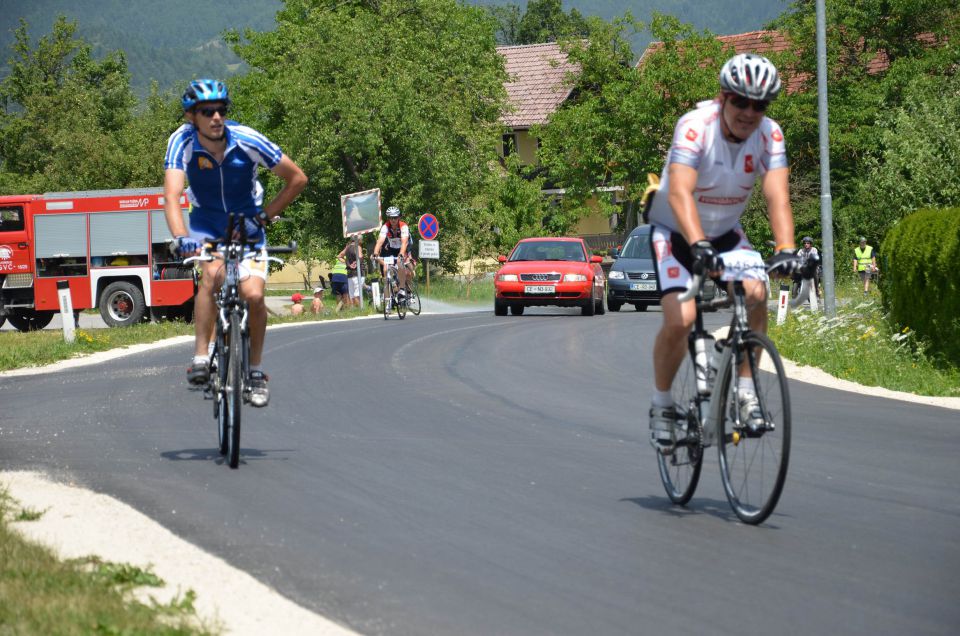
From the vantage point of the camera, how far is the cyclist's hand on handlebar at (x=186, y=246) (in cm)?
824

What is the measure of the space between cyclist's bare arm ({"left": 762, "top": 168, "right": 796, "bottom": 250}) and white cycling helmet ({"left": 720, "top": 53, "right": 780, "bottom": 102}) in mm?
392

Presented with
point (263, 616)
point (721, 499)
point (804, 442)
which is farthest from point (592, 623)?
point (804, 442)

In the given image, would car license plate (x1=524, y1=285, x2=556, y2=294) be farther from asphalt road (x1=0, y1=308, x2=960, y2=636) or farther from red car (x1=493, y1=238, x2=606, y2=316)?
asphalt road (x1=0, y1=308, x2=960, y2=636)

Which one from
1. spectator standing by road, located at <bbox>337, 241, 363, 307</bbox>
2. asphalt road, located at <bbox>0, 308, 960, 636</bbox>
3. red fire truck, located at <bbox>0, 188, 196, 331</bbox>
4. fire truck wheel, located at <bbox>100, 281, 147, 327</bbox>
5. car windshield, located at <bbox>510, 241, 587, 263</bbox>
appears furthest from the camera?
spectator standing by road, located at <bbox>337, 241, 363, 307</bbox>

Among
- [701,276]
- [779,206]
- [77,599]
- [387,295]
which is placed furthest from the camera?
[387,295]

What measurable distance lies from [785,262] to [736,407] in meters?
0.65

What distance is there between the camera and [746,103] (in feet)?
21.0

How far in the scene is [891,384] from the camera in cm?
1420

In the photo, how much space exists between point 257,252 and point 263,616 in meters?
4.09

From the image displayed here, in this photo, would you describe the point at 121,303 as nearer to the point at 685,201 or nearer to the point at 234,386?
the point at 234,386

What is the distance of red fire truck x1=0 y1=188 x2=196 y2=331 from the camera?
1261 inches

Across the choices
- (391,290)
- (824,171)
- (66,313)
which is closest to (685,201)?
(824,171)

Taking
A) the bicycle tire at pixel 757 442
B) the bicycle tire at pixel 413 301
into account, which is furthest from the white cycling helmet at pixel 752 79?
the bicycle tire at pixel 413 301

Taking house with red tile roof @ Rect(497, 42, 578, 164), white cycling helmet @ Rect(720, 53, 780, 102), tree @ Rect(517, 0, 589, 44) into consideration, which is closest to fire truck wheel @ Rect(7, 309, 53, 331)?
white cycling helmet @ Rect(720, 53, 780, 102)
